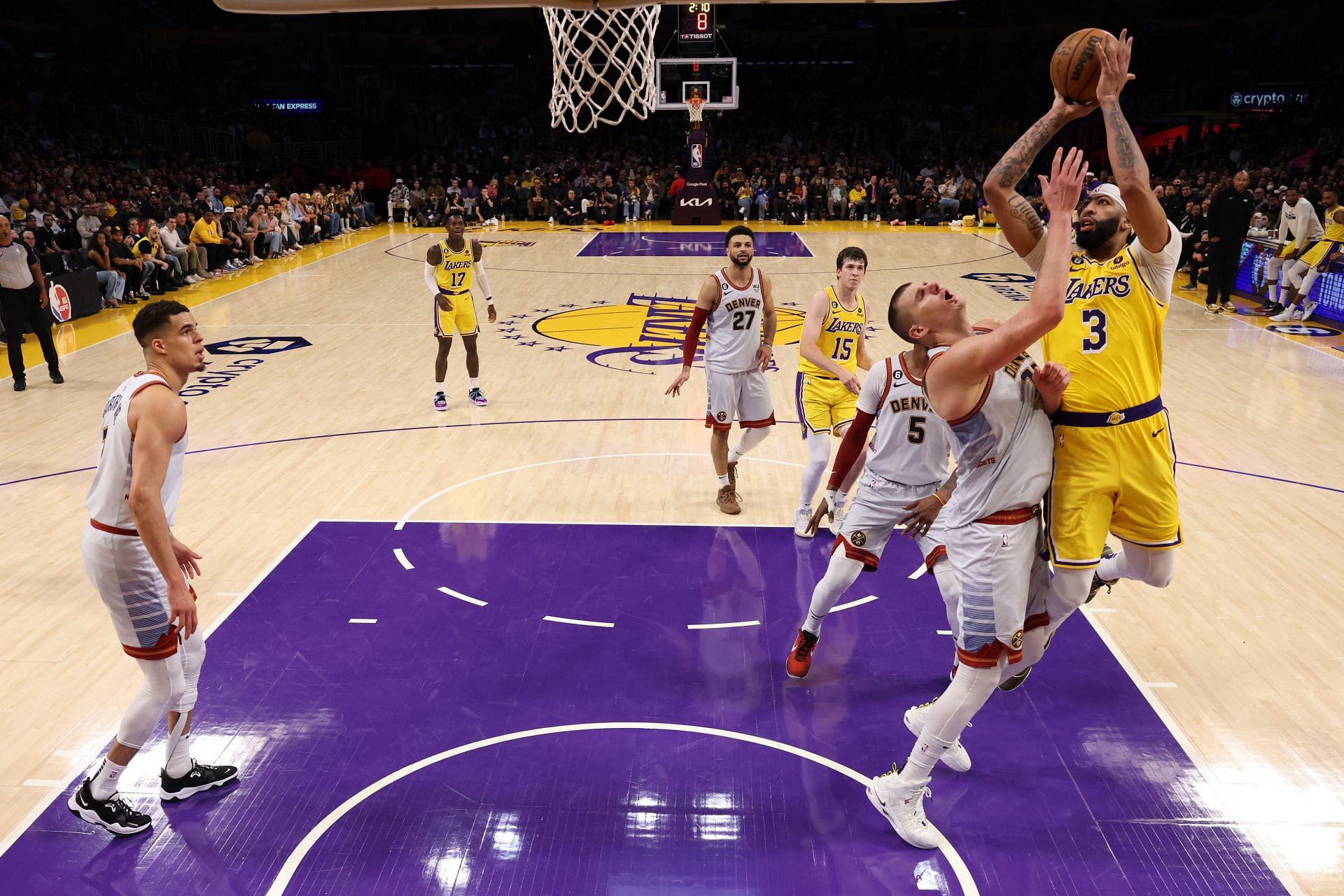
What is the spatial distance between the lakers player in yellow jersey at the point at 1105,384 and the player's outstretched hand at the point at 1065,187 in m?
0.51

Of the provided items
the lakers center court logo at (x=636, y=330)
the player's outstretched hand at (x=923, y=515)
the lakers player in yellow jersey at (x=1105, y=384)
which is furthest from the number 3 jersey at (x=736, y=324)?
the lakers center court logo at (x=636, y=330)

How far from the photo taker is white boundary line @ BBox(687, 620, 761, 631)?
5449 millimetres

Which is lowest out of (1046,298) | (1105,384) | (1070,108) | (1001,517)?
(1001,517)

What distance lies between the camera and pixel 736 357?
6.89m

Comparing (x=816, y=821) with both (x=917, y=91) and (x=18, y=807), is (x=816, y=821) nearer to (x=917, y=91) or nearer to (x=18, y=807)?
(x=18, y=807)

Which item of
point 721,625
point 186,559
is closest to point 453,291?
point 721,625

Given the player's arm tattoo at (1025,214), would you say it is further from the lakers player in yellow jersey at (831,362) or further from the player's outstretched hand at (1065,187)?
the lakers player in yellow jersey at (831,362)

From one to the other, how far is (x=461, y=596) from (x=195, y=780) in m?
1.92

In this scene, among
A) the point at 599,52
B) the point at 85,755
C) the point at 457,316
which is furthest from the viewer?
the point at 457,316

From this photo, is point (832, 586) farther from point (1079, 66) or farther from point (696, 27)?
point (696, 27)

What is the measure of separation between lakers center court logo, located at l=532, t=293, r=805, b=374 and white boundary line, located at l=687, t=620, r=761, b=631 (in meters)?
5.93

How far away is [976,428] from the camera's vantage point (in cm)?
354

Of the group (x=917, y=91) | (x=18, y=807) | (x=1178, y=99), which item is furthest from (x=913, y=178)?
(x=18, y=807)

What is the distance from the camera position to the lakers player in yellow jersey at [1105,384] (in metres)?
3.76
